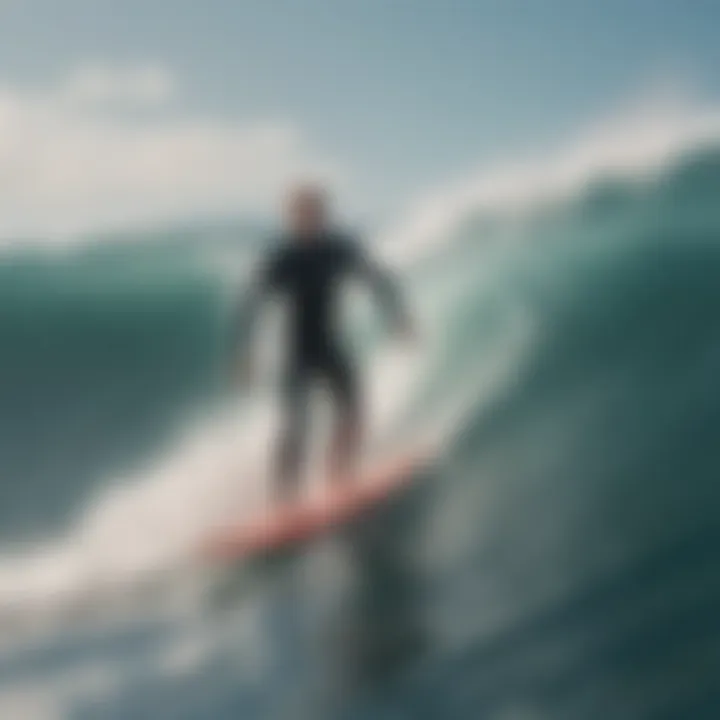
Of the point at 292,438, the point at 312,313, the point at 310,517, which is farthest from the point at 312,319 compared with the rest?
the point at 310,517

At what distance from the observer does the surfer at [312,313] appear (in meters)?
2.10

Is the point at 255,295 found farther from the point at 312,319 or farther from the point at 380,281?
the point at 380,281

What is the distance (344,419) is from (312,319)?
0.65 ft

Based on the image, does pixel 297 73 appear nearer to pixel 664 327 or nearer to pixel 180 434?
pixel 180 434

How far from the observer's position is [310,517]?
2.12 metres

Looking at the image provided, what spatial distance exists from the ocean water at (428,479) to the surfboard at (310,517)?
29 millimetres

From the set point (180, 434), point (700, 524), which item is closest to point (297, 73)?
point (180, 434)

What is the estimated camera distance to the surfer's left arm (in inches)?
83.4

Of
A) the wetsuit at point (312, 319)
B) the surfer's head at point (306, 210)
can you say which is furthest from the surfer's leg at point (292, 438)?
the surfer's head at point (306, 210)

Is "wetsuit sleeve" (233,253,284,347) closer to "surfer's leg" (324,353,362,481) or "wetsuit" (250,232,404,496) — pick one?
"wetsuit" (250,232,404,496)

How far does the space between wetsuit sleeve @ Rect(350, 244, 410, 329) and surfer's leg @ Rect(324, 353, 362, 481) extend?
123mm

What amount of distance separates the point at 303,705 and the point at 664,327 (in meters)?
1.03

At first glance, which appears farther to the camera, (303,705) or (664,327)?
(664,327)

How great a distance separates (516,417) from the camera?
231cm
